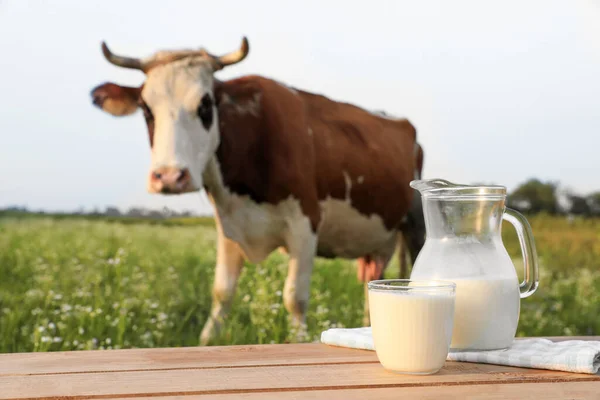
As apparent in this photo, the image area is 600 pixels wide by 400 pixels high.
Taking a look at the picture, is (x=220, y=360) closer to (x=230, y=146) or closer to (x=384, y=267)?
(x=230, y=146)

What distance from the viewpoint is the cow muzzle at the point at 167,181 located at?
285 centimetres

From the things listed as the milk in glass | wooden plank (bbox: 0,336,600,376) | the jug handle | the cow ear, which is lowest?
wooden plank (bbox: 0,336,600,376)

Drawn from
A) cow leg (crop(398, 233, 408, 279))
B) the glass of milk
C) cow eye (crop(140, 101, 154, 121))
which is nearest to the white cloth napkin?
the glass of milk

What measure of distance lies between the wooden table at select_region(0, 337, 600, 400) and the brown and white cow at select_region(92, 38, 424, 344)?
5.45 ft

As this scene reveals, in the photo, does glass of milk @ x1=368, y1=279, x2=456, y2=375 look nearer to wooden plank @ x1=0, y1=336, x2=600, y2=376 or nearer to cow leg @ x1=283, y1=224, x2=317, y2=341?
wooden plank @ x1=0, y1=336, x2=600, y2=376

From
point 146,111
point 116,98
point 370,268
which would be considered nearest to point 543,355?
point 146,111

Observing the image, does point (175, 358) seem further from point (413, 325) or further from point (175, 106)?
point (175, 106)

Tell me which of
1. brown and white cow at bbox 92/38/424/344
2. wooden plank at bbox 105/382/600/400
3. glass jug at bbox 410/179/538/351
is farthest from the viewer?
brown and white cow at bbox 92/38/424/344

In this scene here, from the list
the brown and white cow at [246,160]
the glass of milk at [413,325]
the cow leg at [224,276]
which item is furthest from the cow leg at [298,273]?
the glass of milk at [413,325]

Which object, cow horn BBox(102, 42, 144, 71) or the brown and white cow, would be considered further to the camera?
cow horn BBox(102, 42, 144, 71)

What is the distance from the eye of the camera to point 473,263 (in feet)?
3.96

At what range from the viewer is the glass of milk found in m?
1.09

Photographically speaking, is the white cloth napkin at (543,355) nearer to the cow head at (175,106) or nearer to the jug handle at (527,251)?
the jug handle at (527,251)

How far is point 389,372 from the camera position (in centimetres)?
113
